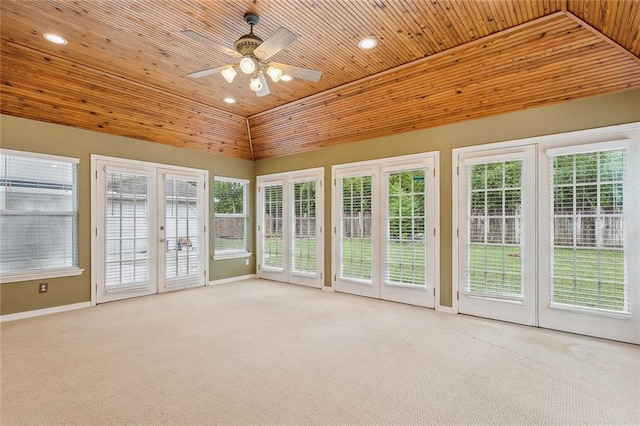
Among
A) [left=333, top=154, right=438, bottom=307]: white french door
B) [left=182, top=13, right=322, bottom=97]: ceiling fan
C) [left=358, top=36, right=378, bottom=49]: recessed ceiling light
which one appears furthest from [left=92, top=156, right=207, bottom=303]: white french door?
[left=358, top=36, right=378, bottom=49]: recessed ceiling light

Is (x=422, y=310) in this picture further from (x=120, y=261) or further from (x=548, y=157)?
(x=120, y=261)

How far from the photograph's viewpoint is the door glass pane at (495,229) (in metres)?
3.92

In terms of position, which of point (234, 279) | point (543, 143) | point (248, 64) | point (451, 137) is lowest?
point (234, 279)

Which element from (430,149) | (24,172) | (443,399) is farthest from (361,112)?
(24,172)

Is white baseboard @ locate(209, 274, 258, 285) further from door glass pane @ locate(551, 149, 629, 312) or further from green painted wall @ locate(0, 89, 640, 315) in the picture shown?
door glass pane @ locate(551, 149, 629, 312)

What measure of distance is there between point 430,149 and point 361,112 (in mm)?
1115

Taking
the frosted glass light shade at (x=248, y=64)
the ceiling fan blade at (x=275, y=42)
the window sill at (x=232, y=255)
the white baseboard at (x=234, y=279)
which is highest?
the ceiling fan blade at (x=275, y=42)

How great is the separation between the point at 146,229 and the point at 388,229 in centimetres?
381

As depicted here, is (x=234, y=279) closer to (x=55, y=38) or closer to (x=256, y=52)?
(x=55, y=38)

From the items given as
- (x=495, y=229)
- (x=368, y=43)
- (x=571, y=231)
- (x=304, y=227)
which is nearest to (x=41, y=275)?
(x=304, y=227)

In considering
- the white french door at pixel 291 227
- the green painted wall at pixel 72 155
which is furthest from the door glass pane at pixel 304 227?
the green painted wall at pixel 72 155

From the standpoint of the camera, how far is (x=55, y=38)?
321 cm

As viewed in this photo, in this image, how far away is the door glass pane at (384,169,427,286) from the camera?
4664 millimetres

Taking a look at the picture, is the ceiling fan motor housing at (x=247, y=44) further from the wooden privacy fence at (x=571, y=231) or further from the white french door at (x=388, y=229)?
the wooden privacy fence at (x=571, y=231)
